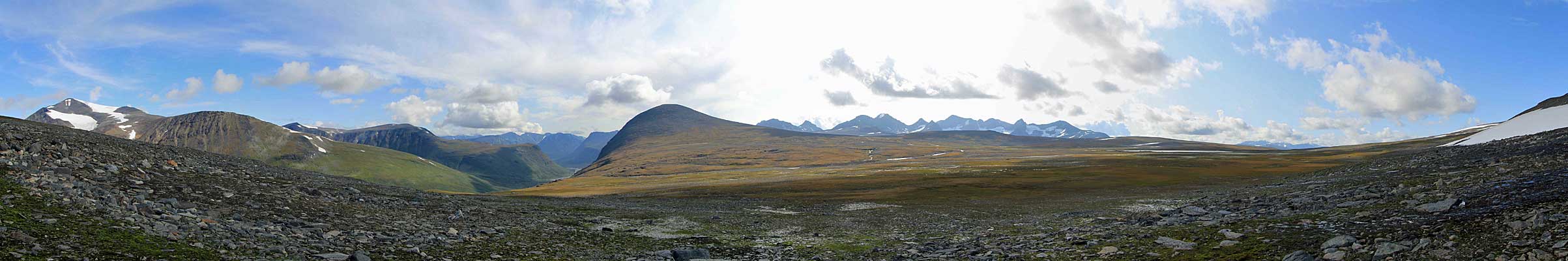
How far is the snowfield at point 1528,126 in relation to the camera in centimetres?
8706

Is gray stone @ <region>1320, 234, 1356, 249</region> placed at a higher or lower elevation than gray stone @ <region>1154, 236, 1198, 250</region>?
higher

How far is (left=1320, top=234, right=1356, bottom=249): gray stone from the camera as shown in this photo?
1328 cm

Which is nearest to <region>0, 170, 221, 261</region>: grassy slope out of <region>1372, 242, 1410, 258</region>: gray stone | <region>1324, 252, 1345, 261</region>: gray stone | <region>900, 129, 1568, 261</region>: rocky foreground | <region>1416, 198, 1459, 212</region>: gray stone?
<region>900, 129, 1568, 261</region>: rocky foreground

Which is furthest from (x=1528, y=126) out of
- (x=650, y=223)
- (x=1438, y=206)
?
(x=650, y=223)

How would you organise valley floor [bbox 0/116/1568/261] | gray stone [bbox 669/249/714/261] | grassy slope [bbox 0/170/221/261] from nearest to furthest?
grassy slope [bbox 0/170/221/261]
valley floor [bbox 0/116/1568/261]
gray stone [bbox 669/249/714/261]

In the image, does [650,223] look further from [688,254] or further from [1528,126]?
[1528,126]

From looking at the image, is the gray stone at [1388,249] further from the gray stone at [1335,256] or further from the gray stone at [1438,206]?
the gray stone at [1438,206]

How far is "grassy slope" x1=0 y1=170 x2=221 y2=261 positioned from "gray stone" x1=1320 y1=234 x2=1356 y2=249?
22.2 meters

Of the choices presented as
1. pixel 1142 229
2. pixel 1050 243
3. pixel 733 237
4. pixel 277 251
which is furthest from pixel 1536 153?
pixel 277 251

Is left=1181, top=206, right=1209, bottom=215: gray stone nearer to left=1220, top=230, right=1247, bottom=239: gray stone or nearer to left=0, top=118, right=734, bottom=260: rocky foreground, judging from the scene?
left=1220, top=230, right=1247, bottom=239: gray stone

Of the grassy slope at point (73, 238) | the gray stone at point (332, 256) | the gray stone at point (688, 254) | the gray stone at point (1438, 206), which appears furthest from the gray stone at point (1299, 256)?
the grassy slope at point (73, 238)

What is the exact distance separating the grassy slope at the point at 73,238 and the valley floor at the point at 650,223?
0.05 m

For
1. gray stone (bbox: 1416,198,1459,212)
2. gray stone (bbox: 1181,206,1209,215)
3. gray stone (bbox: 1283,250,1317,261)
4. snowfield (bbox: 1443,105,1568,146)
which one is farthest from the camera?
snowfield (bbox: 1443,105,1568,146)

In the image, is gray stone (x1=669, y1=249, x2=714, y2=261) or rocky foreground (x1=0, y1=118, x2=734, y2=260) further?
gray stone (x1=669, y1=249, x2=714, y2=261)
